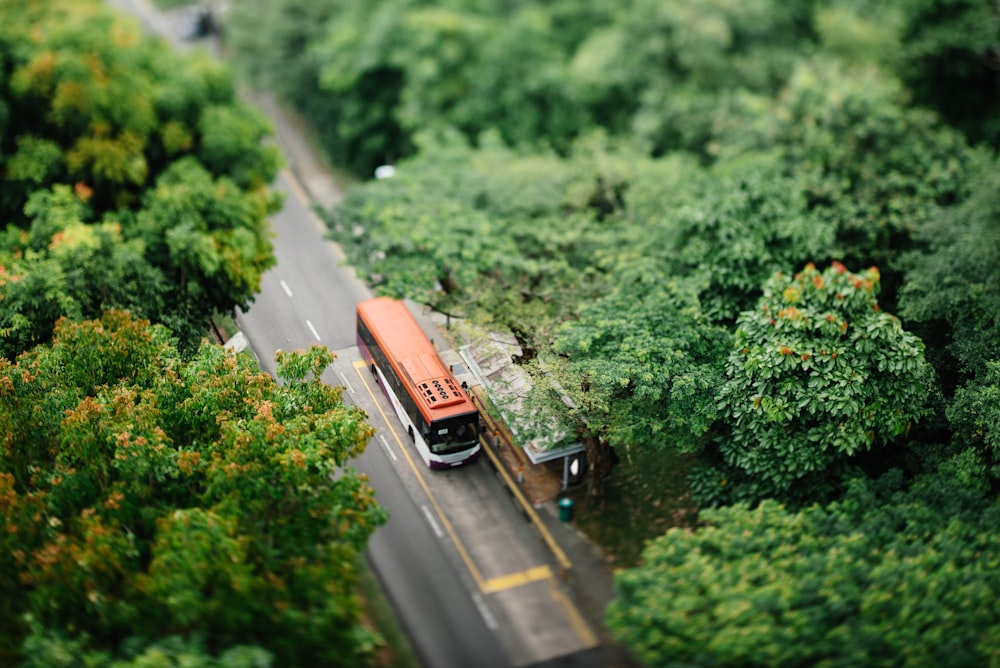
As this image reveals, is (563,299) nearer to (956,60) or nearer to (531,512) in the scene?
(531,512)

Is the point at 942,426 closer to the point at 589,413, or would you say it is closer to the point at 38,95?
the point at 589,413

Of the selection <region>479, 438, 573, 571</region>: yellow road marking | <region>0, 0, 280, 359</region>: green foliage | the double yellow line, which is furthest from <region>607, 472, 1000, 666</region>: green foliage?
<region>0, 0, 280, 359</region>: green foliage

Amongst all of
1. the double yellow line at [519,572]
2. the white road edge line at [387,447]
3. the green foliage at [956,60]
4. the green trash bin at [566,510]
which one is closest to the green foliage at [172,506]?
the double yellow line at [519,572]

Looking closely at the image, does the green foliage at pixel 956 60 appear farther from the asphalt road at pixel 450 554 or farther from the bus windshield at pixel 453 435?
the asphalt road at pixel 450 554

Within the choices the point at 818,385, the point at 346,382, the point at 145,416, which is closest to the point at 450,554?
the point at 346,382

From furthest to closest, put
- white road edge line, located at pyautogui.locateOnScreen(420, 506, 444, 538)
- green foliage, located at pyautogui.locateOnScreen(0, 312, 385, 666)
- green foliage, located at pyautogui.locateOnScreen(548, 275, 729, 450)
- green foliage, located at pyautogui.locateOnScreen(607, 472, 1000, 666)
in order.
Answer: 1. white road edge line, located at pyautogui.locateOnScreen(420, 506, 444, 538)
2. green foliage, located at pyautogui.locateOnScreen(548, 275, 729, 450)
3. green foliage, located at pyautogui.locateOnScreen(607, 472, 1000, 666)
4. green foliage, located at pyautogui.locateOnScreen(0, 312, 385, 666)

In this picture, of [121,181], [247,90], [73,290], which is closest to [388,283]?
[73,290]

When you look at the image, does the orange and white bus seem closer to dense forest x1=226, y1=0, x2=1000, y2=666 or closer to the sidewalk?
the sidewalk
